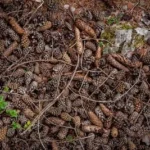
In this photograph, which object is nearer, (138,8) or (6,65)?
(6,65)

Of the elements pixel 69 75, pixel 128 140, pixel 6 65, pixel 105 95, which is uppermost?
pixel 6 65

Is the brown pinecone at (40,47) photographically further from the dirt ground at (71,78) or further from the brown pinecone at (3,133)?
the brown pinecone at (3,133)

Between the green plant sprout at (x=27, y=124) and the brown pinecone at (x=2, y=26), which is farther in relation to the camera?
the brown pinecone at (x=2, y=26)

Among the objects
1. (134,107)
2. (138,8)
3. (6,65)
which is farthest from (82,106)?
(138,8)

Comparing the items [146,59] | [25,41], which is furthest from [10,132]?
[146,59]

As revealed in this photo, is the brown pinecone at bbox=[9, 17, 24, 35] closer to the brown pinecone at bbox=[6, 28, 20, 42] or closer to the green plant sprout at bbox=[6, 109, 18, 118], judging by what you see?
the brown pinecone at bbox=[6, 28, 20, 42]

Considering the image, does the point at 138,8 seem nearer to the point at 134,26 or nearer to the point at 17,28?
the point at 134,26

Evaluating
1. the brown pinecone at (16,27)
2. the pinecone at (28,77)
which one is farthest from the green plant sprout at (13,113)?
the brown pinecone at (16,27)

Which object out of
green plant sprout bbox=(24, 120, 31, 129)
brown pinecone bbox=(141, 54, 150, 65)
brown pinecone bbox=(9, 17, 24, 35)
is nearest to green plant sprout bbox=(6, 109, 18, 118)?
green plant sprout bbox=(24, 120, 31, 129)
